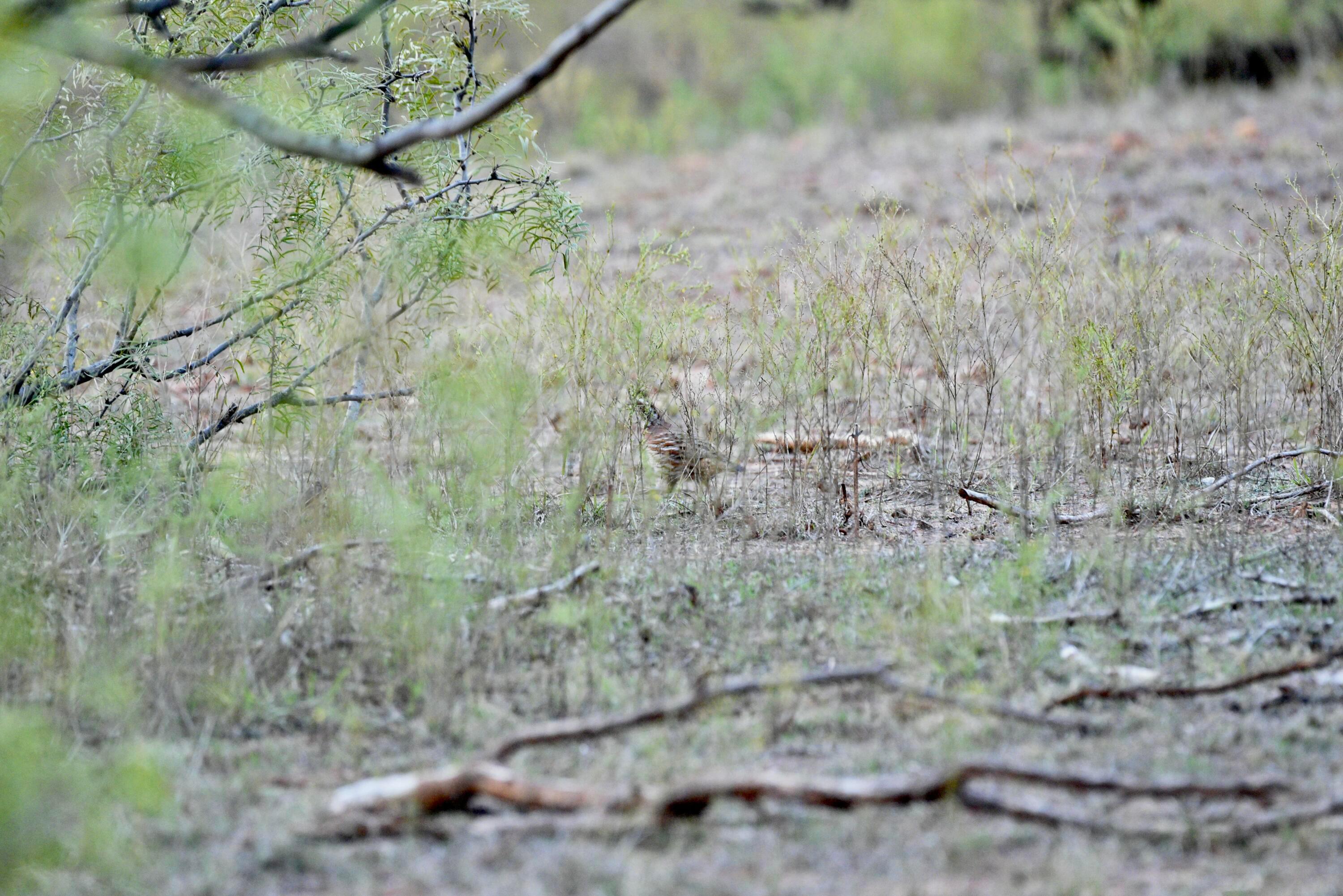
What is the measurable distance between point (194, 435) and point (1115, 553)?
11.0ft

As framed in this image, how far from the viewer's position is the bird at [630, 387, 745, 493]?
4957mm

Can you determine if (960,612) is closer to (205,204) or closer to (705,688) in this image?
(705,688)

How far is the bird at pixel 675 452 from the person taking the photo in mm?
4957

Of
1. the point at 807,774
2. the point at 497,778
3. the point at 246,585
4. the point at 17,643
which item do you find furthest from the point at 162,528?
the point at 807,774

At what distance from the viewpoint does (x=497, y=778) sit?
2607 mm

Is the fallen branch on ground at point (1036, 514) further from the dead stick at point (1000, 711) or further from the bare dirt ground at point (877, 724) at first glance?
the dead stick at point (1000, 711)

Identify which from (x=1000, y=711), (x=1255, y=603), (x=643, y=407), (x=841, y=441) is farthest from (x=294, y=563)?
(x=1255, y=603)

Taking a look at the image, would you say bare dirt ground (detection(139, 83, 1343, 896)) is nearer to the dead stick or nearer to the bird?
the dead stick

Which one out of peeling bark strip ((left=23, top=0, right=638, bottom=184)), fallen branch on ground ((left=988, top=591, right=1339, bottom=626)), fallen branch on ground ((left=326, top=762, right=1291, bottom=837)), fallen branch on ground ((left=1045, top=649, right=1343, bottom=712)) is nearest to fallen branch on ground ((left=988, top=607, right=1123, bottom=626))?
fallen branch on ground ((left=988, top=591, right=1339, bottom=626))

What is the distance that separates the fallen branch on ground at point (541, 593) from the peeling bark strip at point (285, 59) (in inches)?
56.2

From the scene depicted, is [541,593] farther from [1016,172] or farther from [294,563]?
[1016,172]

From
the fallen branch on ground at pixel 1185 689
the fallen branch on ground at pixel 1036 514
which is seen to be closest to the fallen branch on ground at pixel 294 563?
the fallen branch on ground at pixel 1185 689

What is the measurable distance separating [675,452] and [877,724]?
2.05 meters

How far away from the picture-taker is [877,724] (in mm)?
3162
